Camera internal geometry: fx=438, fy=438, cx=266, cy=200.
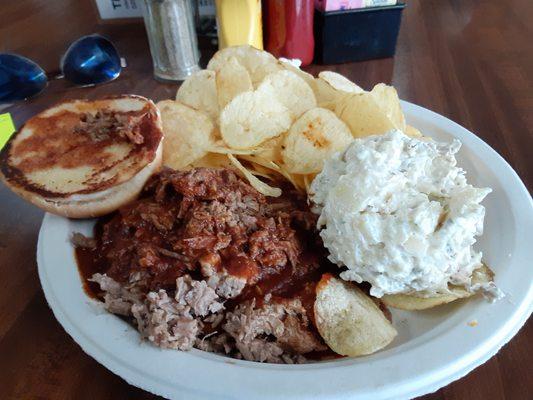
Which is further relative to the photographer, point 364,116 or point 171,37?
point 171,37

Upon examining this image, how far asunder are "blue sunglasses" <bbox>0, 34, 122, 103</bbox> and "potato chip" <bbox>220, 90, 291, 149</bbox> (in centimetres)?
125

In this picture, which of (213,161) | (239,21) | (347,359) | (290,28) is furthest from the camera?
(290,28)

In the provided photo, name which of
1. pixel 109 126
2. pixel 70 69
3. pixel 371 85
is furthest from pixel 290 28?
pixel 109 126

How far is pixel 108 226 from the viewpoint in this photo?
1.25 m

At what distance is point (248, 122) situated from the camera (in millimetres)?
1374

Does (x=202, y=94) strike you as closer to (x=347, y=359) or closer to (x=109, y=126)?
(x=109, y=126)

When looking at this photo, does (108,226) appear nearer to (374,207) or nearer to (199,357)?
(199,357)

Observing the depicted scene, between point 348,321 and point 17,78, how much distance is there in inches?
79.3

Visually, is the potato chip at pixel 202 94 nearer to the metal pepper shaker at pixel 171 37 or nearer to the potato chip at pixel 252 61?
the potato chip at pixel 252 61

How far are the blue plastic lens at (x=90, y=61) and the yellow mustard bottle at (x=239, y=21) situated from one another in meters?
0.62

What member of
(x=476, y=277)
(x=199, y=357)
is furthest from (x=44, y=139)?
(x=476, y=277)

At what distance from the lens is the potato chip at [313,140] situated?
130 centimetres

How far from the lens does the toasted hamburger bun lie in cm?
121

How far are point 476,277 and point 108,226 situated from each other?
98 centimetres
